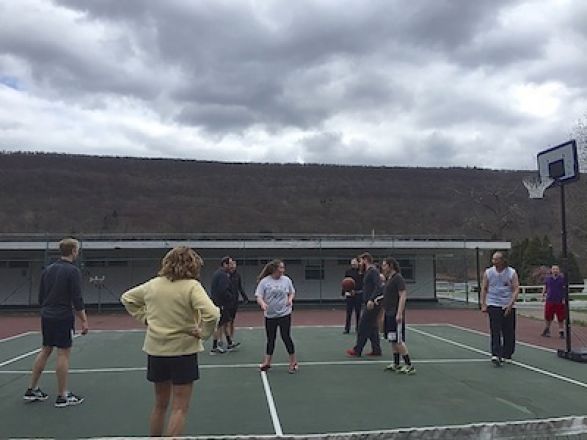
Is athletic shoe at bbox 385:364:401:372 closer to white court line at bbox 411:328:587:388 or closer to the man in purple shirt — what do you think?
white court line at bbox 411:328:587:388

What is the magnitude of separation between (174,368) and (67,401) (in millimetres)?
2702

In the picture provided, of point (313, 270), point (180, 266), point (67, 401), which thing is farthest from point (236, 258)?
point (180, 266)

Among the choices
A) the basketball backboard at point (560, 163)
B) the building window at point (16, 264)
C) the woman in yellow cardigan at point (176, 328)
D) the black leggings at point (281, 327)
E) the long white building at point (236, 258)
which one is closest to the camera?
the woman in yellow cardigan at point (176, 328)

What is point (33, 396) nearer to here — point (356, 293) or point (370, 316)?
point (370, 316)

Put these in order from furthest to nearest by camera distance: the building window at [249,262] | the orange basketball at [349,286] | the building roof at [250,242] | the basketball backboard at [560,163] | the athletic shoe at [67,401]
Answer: the building window at [249,262]
the building roof at [250,242]
the orange basketball at [349,286]
the basketball backboard at [560,163]
the athletic shoe at [67,401]

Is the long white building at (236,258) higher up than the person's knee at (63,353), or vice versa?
the long white building at (236,258)

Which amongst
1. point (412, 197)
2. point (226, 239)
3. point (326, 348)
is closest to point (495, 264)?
point (326, 348)

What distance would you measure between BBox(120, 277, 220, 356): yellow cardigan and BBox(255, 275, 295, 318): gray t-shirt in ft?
12.3

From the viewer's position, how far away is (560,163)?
34.3 ft

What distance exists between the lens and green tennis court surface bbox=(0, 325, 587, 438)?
6.06 metres

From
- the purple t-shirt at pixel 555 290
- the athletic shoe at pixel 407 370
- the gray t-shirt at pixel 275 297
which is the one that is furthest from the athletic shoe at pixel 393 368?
the purple t-shirt at pixel 555 290

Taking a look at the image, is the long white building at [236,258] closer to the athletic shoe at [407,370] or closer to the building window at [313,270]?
the building window at [313,270]

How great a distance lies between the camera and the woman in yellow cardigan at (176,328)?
15.6ft

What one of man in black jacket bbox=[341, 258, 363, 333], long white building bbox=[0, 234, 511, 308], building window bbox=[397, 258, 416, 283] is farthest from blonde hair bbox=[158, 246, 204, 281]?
building window bbox=[397, 258, 416, 283]
